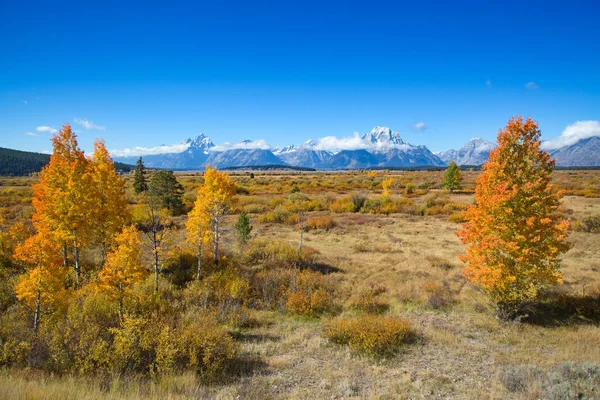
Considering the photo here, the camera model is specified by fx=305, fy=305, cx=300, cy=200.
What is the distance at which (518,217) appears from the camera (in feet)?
39.9

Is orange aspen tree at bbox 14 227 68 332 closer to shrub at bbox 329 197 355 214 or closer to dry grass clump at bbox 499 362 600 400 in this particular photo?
dry grass clump at bbox 499 362 600 400

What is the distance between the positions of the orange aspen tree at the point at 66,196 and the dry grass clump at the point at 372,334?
1373cm

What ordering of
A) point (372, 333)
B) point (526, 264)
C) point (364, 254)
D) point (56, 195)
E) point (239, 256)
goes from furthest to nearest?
point (364, 254)
point (239, 256)
point (56, 195)
point (526, 264)
point (372, 333)

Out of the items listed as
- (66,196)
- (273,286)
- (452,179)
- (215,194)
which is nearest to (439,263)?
(273,286)

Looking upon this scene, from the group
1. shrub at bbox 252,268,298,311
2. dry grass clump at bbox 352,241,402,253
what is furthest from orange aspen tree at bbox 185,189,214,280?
dry grass clump at bbox 352,241,402,253

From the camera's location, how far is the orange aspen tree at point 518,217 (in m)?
11.9

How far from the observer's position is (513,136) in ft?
40.0

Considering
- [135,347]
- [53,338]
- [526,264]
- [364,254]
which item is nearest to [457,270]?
[364,254]

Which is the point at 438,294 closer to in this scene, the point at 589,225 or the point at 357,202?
the point at 589,225

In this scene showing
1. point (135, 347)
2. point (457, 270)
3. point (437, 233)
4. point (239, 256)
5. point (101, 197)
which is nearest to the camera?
point (135, 347)

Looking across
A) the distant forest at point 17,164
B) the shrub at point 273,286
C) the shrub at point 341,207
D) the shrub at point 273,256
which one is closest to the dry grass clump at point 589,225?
the shrub at point 341,207

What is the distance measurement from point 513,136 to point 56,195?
845 inches

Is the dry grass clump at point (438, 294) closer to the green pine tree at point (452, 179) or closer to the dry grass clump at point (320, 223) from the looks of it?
the dry grass clump at point (320, 223)

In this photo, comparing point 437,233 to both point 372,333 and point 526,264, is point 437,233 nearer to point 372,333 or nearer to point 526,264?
point 526,264
